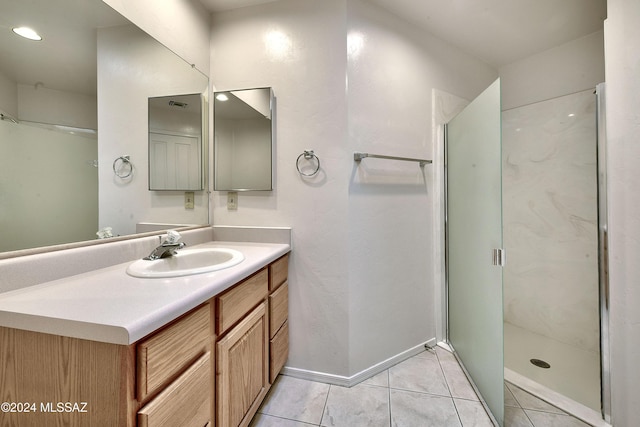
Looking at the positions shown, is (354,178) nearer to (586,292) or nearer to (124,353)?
(124,353)

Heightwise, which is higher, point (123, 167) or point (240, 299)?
point (123, 167)

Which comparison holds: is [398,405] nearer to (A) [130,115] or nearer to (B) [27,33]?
(A) [130,115]

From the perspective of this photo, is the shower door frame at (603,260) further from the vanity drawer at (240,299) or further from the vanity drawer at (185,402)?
the vanity drawer at (185,402)

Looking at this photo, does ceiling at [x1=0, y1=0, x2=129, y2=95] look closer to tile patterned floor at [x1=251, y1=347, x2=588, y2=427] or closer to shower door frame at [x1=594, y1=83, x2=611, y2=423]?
tile patterned floor at [x1=251, y1=347, x2=588, y2=427]

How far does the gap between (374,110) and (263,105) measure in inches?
27.8

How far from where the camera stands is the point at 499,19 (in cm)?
165

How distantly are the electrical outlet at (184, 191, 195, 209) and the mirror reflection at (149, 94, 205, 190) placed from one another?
0.11 feet

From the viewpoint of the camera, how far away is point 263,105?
1.51 m

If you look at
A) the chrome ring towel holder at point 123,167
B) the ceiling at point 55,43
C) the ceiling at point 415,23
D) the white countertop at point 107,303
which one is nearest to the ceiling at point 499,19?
the ceiling at point 415,23

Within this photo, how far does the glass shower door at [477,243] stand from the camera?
3.97 ft

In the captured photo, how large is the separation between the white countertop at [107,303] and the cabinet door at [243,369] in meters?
0.28

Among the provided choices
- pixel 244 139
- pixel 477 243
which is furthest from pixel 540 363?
pixel 244 139

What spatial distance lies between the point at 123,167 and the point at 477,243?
191 centimetres

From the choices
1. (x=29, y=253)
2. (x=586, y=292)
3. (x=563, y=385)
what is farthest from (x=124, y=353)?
(x=586, y=292)
